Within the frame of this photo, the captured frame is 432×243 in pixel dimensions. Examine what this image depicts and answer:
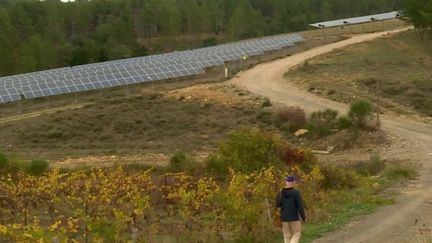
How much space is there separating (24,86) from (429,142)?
30.0m

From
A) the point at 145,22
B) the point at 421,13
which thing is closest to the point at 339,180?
the point at 421,13

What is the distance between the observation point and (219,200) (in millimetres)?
12984

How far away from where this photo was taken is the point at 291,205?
11539 mm

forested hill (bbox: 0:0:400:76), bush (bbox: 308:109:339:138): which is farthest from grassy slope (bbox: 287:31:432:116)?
forested hill (bbox: 0:0:400:76)

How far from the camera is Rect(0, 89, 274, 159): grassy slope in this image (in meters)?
33.9

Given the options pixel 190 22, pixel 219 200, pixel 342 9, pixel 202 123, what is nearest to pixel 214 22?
pixel 190 22

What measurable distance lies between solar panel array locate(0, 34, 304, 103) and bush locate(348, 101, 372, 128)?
2250 cm

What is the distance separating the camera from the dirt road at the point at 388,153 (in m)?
13.9

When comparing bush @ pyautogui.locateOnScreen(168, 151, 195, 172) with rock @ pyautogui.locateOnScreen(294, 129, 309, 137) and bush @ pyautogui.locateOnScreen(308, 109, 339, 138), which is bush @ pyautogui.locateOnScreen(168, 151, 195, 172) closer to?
rock @ pyautogui.locateOnScreen(294, 129, 309, 137)

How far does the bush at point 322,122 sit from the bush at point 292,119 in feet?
1.59

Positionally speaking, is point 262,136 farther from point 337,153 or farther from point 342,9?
point 342,9

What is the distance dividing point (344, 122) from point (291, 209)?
21.0m

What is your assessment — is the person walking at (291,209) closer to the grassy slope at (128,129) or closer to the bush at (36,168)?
the bush at (36,168)

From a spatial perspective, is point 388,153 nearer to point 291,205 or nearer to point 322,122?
point 322,122
